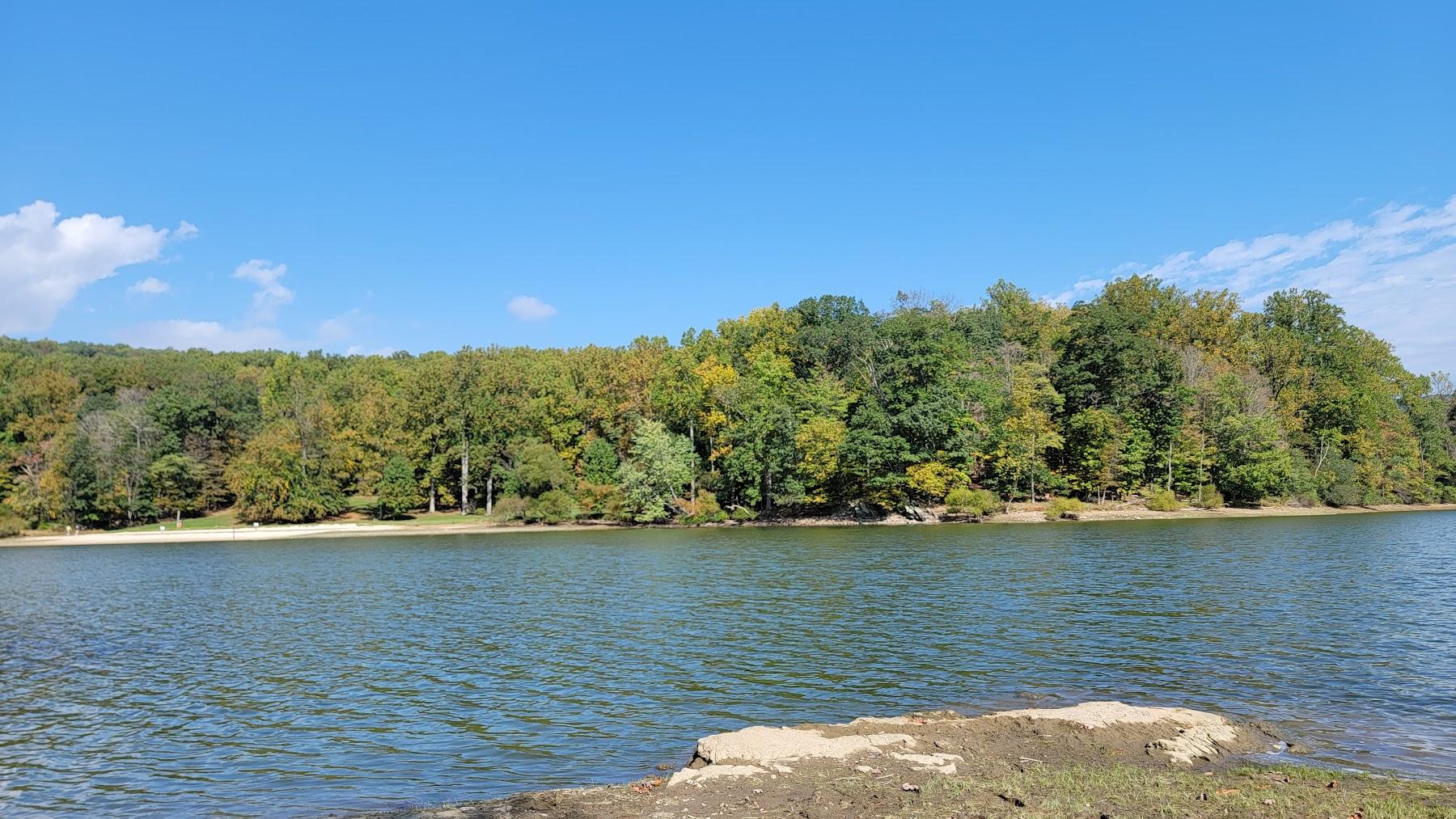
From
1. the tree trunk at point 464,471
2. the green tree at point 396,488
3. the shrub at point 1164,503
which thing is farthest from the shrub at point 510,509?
the shrub at point 1164,503

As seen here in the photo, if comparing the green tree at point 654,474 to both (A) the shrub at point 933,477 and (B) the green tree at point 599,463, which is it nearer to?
(B) the green tree at point 599,463

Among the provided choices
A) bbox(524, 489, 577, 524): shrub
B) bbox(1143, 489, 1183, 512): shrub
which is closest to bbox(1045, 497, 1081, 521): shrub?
bbox(1143, 489, 1183, 512): shrub

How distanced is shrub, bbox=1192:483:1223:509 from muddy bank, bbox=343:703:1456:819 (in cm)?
7274

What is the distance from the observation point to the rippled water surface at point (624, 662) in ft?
42.6

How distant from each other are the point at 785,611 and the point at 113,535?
8078cm

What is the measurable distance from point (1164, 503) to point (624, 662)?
70118 millimetres

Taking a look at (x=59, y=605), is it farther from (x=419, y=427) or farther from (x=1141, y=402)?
(x=1141, y=402)

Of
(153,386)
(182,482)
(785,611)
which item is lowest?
(785,611)

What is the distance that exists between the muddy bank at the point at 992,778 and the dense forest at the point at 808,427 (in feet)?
195

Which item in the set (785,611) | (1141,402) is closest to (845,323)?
(1141,402)

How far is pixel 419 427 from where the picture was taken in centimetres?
9231

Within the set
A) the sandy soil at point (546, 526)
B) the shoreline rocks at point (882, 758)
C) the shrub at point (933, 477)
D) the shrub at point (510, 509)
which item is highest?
the shrub at point (933, 477)

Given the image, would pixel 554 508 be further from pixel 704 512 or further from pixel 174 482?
pixel 174 482

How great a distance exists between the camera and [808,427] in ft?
250
